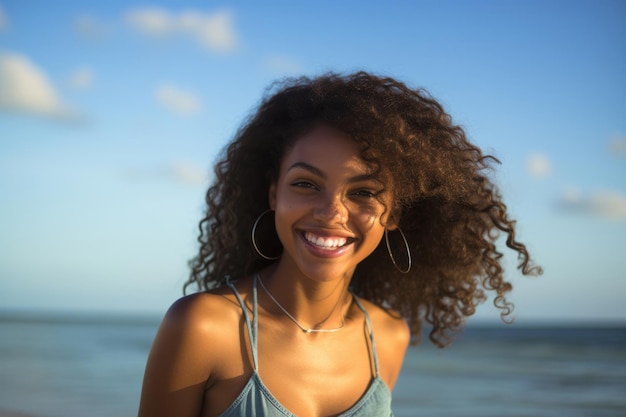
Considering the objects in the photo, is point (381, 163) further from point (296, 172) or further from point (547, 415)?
point (547, 415)

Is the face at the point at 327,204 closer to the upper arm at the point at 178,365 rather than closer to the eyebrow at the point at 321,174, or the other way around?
the eyebrow at the point at 321,174

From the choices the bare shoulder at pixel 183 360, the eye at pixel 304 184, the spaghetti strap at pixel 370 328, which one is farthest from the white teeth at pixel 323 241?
the spaghetti strap at pixel 370 328

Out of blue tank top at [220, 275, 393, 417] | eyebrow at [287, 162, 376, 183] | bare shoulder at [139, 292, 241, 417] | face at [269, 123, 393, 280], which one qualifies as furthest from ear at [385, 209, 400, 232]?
bare shoulder at [139, 292, 241, 417]

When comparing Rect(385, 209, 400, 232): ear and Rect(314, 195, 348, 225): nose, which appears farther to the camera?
Rect(385, 209, 400, 232): ear

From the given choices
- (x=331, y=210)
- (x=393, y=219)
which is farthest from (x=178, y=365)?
(x=393, y=219)

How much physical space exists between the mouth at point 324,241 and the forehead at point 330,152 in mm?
264

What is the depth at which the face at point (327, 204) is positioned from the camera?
275cm

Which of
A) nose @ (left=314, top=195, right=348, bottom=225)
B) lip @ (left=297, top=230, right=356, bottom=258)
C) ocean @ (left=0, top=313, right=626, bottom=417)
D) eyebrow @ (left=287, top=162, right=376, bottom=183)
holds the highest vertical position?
ocean @ (left=0, top=313, right=626, bottom=417)

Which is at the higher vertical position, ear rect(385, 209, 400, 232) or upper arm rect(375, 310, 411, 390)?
ear rect(385, 209, 400, 232)

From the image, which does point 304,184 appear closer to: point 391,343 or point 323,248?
point 323,248

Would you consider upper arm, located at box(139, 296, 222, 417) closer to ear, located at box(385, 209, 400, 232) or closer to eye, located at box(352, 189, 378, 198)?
eye, located at box(352, 189, 378, 198)

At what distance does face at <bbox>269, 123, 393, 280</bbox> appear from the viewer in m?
2.75

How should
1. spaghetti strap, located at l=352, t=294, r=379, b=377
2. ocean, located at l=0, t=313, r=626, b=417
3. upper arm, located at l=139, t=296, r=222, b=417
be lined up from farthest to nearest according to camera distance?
ocean, located at l=0, t=313, r=626, b=417, spaghetti strap, located at l=352, t=294, r=379, b=377, upper arm, located at l=139, t=296, r=222, b=417

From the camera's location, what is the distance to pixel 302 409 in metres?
2.82
